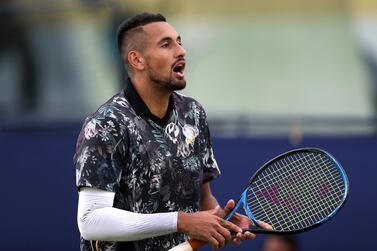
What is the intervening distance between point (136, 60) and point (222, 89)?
14.7 feet

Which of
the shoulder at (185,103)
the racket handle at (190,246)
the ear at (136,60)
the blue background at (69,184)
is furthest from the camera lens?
the blue background at (69,184)

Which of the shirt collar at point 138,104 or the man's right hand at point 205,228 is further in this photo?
the shirt collar at point 138,104

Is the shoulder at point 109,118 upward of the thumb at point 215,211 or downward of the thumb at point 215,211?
upward

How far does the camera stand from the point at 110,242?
15.8ft

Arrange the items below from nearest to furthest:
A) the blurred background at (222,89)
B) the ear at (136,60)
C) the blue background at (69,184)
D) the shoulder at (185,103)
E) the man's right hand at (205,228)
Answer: the man's right hand at (205,228) → the ear at (136,60) → the shoulder at (185,103) → the blue background at (69,184) → the blurred background at (222,89)

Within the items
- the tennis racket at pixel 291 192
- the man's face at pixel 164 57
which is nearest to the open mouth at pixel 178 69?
the man's face at pixel 164 57

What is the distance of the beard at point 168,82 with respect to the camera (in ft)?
16.1

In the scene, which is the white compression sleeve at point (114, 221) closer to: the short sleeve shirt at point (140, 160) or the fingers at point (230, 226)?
the short sleeve shirt at point (140, 160)

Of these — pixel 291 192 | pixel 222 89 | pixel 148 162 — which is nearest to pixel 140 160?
pixel 148 162

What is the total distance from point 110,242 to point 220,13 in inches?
199

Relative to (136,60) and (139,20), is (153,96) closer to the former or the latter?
(136,60)

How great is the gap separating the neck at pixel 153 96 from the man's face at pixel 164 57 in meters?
0.04

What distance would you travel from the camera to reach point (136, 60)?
5012 millimetres

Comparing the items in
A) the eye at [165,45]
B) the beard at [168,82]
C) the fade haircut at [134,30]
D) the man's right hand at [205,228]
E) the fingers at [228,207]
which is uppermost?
the fade haircut at [134,30]
